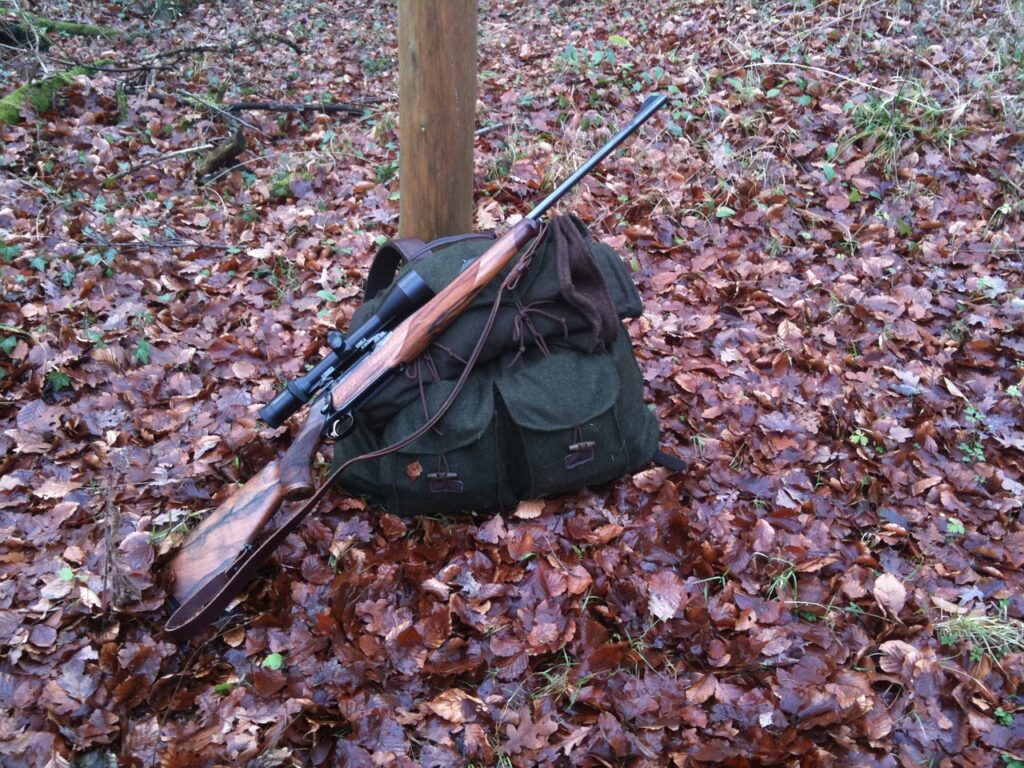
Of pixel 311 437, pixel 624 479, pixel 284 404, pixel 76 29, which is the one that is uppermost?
pixel 76 29

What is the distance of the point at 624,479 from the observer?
287 cm

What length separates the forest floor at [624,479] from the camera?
2148mm

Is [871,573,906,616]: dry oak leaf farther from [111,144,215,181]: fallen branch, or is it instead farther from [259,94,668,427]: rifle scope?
[111,144,215,181]: fallen branch

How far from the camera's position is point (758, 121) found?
5090 mm

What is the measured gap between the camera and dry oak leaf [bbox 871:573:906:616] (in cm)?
241

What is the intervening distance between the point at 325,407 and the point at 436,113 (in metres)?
1.39

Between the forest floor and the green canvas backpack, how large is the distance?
21 cm

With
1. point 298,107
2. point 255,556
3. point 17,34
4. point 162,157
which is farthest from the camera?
point 17,34

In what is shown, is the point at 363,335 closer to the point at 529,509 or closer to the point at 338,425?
the point at 338,425

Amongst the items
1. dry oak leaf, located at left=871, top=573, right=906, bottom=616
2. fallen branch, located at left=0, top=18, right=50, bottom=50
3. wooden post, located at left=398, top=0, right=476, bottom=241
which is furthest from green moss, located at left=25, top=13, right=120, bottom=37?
dry oak leaf, located at left=871, top=573, right=906, bottom=616

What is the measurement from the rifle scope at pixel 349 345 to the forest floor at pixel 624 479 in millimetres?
484

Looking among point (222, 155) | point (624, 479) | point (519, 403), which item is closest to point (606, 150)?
point (519, 403)

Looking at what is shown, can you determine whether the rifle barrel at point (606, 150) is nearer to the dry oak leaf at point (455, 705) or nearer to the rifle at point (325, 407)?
the rifle at point (325, 407)

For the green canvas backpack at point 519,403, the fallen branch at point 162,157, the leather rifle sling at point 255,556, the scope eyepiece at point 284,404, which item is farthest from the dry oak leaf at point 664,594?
the fallen branch at point 162,157
